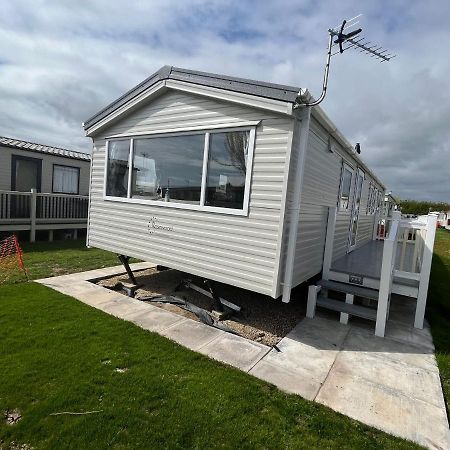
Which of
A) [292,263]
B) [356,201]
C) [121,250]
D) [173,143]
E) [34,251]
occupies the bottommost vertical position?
[34,251]

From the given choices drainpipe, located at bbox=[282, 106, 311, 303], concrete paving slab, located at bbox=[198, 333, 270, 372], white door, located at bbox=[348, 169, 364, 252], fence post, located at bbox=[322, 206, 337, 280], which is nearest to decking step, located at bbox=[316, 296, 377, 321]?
fence post, located at bbox=[322, 206, 337, 280]

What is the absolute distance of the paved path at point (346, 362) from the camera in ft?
9.02

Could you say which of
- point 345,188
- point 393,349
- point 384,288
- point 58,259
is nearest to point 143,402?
point 393,349

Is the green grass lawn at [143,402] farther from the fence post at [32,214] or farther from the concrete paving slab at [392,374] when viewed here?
the fence post at [32,214]

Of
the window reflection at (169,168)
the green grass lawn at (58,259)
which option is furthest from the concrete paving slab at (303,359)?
the green grass lawn at (58,259)

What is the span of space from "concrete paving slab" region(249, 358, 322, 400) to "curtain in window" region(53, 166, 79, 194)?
12.1 m

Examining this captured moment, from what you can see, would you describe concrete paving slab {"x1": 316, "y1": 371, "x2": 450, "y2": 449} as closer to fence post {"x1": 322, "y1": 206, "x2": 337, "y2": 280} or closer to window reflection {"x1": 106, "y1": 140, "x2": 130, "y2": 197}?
fence post {"x1": 322, "y1": 206, "x2": 337, "y2": 280}

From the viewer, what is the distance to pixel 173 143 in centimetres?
524

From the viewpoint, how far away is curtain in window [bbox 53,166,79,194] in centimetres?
1246

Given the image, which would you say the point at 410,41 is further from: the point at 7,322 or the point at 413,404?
the point at 7,322

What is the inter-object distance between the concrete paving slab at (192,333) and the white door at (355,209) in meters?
5.26

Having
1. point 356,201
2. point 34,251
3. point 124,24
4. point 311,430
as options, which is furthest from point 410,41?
point 34,251

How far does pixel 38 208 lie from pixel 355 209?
420 inches

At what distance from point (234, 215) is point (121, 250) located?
2925 mm
